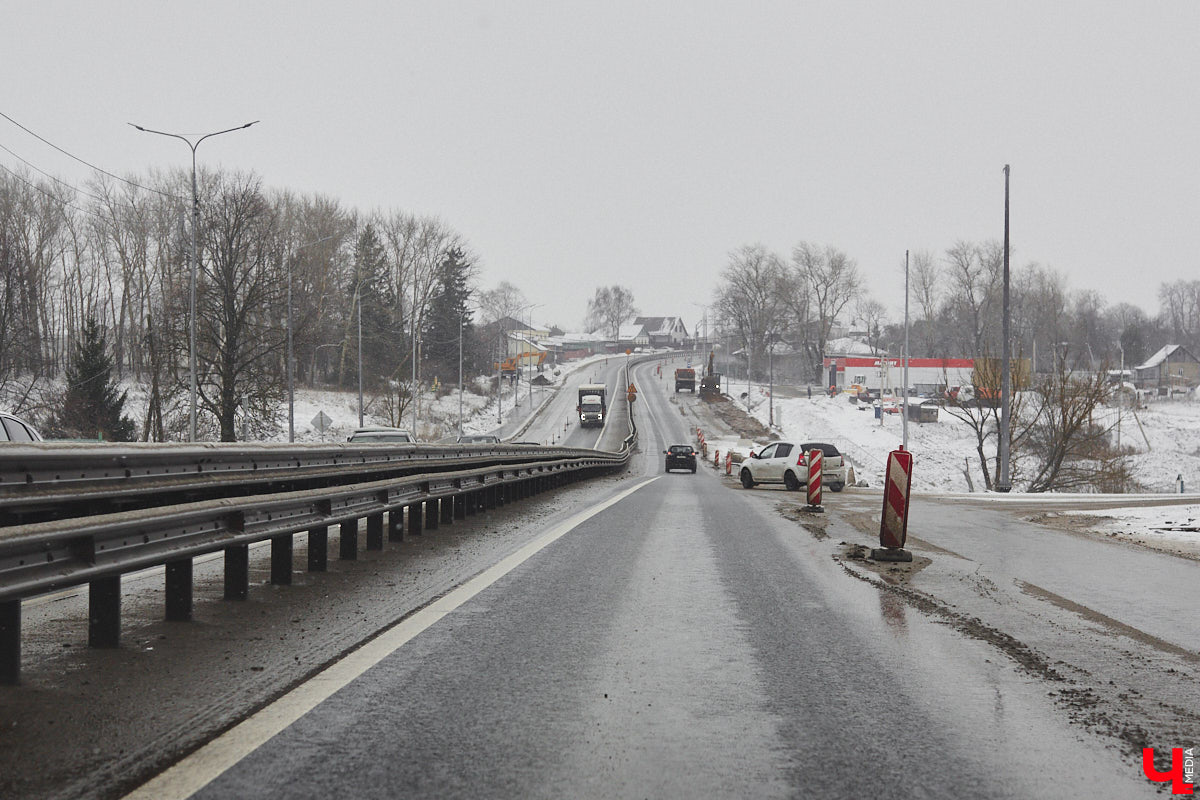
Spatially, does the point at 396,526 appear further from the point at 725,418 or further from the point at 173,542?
the point at 725,418

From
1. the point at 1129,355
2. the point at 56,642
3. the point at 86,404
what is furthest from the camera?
the point at 1129,355

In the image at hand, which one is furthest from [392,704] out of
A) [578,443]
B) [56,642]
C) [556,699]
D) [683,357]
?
[683,357]

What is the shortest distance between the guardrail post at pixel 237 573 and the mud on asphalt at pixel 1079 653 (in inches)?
181

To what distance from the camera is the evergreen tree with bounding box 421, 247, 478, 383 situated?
100m

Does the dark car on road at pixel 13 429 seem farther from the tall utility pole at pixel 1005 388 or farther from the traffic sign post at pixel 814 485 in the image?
the tall utility pole at pixel 1005 388

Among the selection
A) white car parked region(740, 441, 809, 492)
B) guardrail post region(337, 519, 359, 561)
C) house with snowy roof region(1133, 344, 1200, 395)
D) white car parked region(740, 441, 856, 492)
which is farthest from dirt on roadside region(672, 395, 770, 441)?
guardrail post region(337, 519, 359, 561)

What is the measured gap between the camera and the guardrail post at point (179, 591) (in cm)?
640

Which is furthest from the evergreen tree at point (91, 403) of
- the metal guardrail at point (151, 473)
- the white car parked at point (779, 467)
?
the metal guardrail at point (151, 473)

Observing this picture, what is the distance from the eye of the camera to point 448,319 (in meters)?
107

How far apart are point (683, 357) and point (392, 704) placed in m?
196

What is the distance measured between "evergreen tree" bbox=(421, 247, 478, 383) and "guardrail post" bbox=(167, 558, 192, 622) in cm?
9247

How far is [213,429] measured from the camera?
50.4m

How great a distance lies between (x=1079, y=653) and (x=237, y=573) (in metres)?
5.26

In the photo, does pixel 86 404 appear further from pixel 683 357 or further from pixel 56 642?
pixel 683 357
